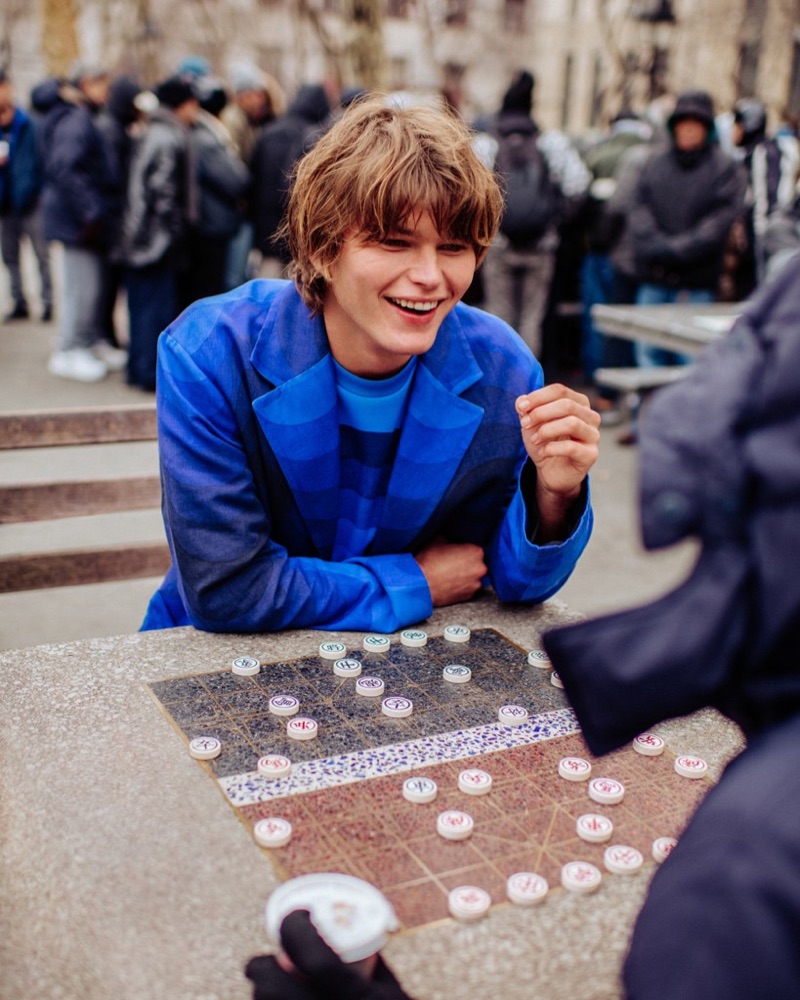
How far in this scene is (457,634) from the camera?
2.14 meters

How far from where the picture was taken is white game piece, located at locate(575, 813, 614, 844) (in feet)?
4.88

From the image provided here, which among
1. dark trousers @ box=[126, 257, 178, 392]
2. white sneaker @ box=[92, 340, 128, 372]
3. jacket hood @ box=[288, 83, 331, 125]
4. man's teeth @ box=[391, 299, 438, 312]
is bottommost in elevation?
white sneaker @ box=[92, 340, 128, 372]

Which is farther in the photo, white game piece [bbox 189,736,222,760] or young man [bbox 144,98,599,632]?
young man [bbox 144,98,599,632]

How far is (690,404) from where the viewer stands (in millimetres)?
949

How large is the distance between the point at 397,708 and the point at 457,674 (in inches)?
7.3

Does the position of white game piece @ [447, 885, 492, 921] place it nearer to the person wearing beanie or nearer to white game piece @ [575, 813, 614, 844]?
white game piece @ [575, 813, 614, 844]

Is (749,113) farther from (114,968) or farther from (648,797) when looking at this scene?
(114,968)

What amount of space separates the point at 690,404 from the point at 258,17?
39286 millimetres

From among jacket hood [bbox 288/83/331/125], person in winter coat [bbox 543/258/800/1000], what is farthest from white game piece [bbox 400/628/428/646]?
jacket hood [bbox 288/83/331/125]

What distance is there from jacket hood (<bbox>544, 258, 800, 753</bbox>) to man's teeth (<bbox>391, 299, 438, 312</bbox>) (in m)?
1.17

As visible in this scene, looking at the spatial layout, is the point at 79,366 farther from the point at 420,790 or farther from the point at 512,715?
the point at 420,790

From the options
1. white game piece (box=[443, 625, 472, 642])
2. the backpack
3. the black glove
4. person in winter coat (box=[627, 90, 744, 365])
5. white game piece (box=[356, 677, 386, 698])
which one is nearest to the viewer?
the black glove

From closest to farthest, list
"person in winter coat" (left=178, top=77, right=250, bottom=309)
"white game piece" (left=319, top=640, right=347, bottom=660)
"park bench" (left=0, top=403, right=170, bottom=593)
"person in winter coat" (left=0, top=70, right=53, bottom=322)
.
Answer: "white game piece" (left=319, top=640, right=347, bottom=660), "park bench" (left=0, top=403, right=170, bottom=593), "person in winter coat" (left=178, top=77, right=250, bottom=309), "person in winter coat" (left=0, top=70, right=53, bottom=322)

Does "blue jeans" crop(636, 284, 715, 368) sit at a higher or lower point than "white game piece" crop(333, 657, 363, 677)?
lower
